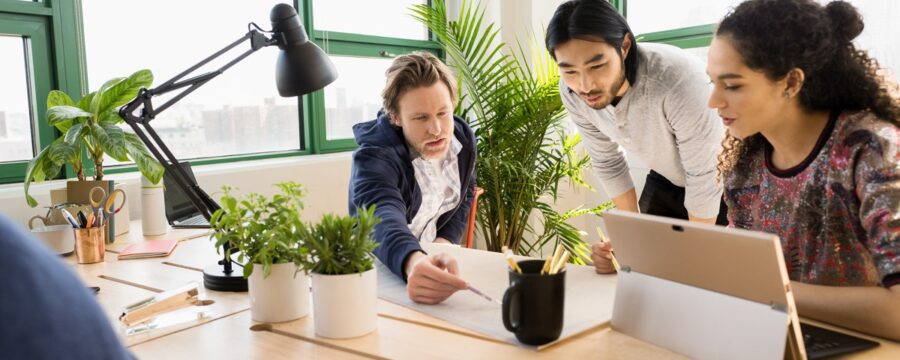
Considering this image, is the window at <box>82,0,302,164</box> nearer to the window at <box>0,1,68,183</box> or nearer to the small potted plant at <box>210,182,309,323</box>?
the window at <box>0,1,68,183</box>

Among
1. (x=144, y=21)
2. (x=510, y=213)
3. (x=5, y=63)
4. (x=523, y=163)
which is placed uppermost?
(x=144, y=21)

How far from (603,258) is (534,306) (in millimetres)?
480

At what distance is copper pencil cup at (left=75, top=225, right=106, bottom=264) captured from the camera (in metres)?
1.68

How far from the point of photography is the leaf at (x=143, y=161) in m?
1.80

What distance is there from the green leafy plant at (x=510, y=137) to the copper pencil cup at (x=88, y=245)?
76.1 inches

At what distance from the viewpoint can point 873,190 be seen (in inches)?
44.1

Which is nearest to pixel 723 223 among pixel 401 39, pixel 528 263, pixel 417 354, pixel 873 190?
pixel 873 190

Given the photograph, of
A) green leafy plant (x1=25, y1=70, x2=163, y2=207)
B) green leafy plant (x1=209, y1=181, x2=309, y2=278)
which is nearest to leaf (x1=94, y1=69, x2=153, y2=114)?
green leafy plant (x1=25, y1=70, x2=163, y2=207)

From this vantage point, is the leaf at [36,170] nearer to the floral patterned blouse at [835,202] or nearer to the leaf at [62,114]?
the leaf at [62,114]

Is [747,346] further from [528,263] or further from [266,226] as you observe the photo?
[266,226]

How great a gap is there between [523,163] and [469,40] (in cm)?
70

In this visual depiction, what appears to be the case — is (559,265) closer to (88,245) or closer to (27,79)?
(88,245)

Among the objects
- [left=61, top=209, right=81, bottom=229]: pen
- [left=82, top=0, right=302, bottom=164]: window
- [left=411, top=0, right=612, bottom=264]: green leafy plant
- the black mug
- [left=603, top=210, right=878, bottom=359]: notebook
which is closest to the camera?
[left=603, top=210, right=878, bottom=359]: notebook

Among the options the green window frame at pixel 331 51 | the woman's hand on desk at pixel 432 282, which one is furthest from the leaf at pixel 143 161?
the green window frame at pixel 331 51
